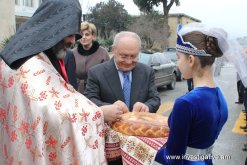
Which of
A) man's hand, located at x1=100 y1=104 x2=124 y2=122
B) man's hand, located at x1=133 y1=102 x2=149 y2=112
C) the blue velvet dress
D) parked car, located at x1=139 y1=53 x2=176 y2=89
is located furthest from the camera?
parked car, located at x1=139 y1=53 x2=176 y2=89

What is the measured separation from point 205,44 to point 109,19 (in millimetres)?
40878

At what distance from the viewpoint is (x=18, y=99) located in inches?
83.7

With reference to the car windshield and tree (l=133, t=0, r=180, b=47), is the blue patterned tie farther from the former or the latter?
tree (l=133, t=0, r=180, b=47)

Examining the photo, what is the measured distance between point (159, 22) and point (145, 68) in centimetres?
4104

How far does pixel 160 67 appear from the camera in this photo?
1381 cm

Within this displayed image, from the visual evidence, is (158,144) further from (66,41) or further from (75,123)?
(66,41)

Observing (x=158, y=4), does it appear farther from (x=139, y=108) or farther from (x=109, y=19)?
(x=139, y=108)

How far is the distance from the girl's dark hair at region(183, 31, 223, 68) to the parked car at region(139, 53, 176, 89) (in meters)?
10.5

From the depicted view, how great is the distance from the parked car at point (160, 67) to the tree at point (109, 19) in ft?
90.4

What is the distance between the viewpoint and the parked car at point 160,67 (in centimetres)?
1308

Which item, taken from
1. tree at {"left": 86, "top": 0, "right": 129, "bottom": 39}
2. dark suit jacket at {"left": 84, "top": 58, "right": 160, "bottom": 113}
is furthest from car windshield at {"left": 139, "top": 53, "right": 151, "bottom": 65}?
tree at {"left": 86, "top": 0, "right": 129, "bottom": 39}

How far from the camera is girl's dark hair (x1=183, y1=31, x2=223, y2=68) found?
205cm

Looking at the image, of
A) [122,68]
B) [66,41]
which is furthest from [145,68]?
[66,41]

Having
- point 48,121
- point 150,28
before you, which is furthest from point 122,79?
point 150,28
